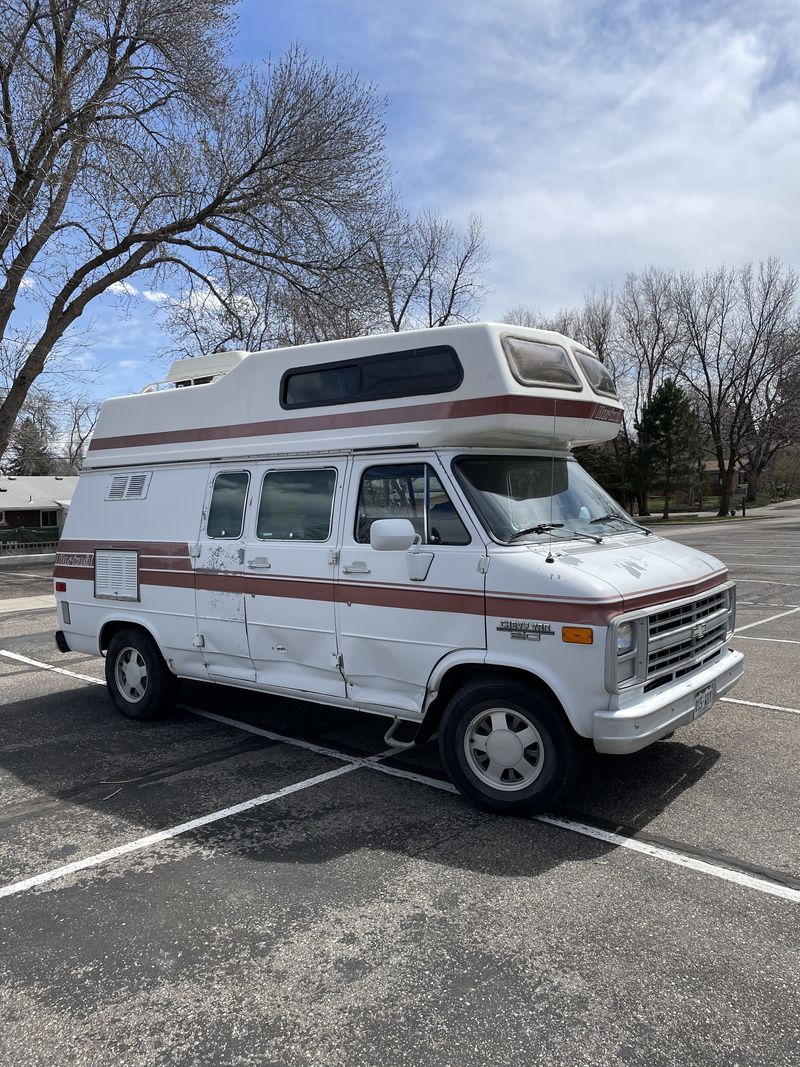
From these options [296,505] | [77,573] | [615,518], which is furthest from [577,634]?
[77,573]

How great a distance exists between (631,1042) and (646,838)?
154 centimetres

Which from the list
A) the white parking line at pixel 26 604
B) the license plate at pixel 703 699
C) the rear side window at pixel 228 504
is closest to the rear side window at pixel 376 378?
the rear side window at pixel 228 504

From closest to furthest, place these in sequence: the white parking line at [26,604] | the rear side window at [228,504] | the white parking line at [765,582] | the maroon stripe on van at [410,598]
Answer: the maroon stripe on van at [410,598]
the rear side window at [228,504]
the white parking line at [26,604]
the white parking line at [765,582]

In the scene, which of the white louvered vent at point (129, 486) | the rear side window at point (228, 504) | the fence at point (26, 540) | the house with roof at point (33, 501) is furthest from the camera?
the house with roof at point (33, 501)

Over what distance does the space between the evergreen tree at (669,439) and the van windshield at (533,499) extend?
160 ft

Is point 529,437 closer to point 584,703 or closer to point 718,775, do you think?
point 584,703

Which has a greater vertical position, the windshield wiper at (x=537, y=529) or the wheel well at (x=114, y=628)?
the windshield wiper at (x=537, y=529)

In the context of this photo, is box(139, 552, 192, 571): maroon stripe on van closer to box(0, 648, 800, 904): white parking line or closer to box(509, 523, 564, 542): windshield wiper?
box(0, 648, 800, 904): white parking line

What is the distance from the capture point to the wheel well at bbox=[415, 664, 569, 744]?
168 inches

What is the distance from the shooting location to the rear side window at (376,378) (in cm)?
472

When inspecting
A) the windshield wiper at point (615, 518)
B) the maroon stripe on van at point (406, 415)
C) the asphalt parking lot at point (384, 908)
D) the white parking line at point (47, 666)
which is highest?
the maroon stripe on van at point (406, 415)

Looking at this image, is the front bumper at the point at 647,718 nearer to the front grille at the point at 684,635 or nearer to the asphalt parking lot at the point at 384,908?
the front grille at the point at 684,635

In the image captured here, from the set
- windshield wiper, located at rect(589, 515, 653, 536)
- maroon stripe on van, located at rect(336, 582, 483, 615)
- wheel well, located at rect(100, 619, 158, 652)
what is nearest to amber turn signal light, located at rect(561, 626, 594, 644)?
maroon stripe on van, located at rect(336, 582, 483, 615)

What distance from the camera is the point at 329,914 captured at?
3.44 meters
